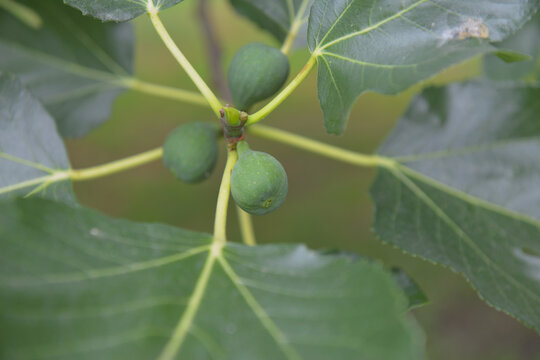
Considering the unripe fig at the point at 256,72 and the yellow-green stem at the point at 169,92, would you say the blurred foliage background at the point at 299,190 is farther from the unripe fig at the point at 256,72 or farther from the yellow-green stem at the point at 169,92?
the unripe fig at the point at 256,72

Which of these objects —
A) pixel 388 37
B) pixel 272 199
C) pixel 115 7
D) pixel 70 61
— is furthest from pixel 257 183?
pixel 70 61

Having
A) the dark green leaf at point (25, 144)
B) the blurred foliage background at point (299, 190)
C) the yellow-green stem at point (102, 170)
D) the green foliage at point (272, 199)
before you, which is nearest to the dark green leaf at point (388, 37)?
the green foliage at point (272, 199)

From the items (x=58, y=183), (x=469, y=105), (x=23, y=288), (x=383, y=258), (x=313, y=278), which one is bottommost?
(x=313, y=278)

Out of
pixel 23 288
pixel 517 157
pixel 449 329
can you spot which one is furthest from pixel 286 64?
pixel 449 329

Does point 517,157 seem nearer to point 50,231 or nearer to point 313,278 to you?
point 313,278

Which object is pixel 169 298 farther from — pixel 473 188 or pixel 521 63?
pixel 521 63
